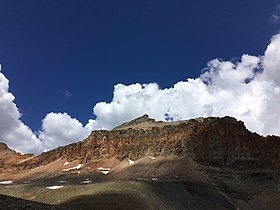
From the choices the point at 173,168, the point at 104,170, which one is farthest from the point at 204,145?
the point at 104,170

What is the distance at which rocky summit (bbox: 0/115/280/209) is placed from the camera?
83.1 metres

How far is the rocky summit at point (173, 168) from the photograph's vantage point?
83.1m

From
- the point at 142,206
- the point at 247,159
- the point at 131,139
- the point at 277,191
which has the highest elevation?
the point at 131,139

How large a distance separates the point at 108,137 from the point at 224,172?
6158cm

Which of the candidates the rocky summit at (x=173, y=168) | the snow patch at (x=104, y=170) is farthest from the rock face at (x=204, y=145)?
the snow patch at (x=104, y=170)

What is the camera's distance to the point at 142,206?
2441 inches

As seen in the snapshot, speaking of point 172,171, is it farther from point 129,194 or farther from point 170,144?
point 129,194

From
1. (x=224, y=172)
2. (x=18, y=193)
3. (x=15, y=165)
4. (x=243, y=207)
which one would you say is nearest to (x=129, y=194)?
(x=18, y=193)

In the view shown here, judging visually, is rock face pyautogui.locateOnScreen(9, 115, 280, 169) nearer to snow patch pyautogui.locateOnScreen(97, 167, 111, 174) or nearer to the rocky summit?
the rocky summit

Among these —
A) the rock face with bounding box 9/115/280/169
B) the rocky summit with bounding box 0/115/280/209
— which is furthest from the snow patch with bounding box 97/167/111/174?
the rock face with bounding box 9/115/280/169

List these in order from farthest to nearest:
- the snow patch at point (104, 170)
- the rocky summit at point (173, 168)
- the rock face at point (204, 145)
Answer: the rock face at point (204, 145) < the snow patch at point (104, 170) < the rocky summit at point (173, 168)

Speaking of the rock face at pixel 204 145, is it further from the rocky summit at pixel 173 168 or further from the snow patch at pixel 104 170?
the snow patch at pixel 104 170

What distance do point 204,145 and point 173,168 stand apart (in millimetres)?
20647

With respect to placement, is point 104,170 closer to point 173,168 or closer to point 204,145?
point 173,168
